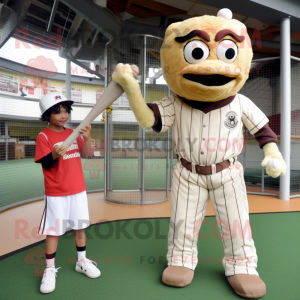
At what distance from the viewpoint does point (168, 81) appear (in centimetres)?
157

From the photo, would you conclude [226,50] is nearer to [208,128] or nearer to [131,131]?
[208,128]

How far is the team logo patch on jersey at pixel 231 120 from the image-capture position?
1567 millimetres

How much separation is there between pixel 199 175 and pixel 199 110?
41 centimetres

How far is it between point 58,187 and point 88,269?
2.04 ft

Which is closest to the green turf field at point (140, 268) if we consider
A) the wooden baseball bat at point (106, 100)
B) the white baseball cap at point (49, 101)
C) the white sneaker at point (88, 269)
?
the white sneaker at point (88, 269)

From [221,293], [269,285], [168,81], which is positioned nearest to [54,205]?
[168,81]

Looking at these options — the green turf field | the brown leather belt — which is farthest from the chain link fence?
the brown leather belt

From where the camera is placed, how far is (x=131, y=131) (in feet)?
13.9

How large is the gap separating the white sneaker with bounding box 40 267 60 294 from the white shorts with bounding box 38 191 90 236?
25 cm

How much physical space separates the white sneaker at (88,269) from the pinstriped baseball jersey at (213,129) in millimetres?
1007

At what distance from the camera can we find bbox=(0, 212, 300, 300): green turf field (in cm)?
157

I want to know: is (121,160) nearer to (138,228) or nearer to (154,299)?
(138,228)

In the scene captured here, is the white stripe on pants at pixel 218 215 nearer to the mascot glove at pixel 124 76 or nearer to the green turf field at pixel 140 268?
the green turf field at pixel 140 268

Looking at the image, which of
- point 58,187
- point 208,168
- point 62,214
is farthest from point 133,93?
point 62,214
